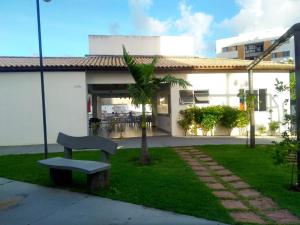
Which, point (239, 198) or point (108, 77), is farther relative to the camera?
point (108, 77)

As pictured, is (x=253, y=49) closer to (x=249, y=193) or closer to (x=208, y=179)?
(x=208, y=179)

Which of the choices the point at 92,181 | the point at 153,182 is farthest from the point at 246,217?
the point at 92,181

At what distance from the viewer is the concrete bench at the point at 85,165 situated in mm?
6023

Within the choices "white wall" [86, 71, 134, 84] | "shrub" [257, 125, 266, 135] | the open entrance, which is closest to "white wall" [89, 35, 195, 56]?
the open entrance

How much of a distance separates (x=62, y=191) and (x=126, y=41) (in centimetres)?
1648

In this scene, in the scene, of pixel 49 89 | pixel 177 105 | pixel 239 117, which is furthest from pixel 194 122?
pixel 49 89

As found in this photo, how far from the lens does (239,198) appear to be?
564cm

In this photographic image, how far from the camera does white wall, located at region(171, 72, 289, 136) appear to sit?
16094 millimetres

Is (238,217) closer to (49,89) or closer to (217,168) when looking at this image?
(217,168)

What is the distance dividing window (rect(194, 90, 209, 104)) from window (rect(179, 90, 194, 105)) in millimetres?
289

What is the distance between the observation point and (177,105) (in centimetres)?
1608

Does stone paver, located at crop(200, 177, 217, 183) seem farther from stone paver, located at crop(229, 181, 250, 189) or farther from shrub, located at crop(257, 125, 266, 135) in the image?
shrub, located at crop(257, 125, 266, 135)

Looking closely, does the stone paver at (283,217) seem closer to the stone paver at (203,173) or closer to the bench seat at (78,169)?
the stone paver at (203,173)

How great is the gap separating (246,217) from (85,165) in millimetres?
3058
